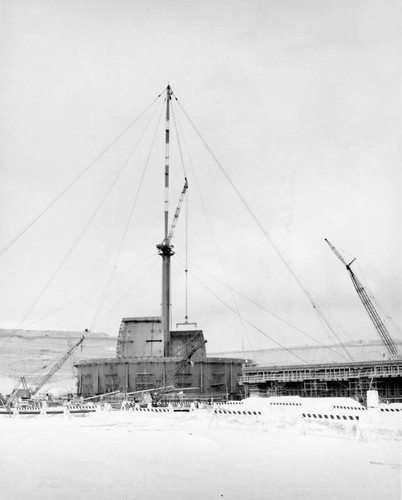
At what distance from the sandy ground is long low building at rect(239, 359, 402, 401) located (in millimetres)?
19577

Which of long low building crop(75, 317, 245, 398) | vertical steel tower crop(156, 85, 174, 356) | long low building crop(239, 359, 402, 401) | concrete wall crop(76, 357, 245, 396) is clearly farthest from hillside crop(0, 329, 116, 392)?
long low building crop(239, 359, 402, 401)

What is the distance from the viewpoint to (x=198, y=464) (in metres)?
19.3

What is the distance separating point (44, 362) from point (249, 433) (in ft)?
323

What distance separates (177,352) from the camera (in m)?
58.6

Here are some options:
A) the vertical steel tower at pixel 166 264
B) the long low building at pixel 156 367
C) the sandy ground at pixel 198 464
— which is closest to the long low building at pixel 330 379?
the long low building at pixel 156 367

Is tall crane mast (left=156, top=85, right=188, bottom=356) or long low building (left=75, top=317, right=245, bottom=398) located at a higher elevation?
tall crane mast (left=156, top=85, right=188, bottom=356)

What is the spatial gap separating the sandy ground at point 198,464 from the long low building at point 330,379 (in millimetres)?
19577

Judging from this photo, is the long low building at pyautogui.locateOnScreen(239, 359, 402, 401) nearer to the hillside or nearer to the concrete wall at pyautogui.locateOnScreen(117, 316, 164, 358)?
the concrete wall at pyautogui.locateOnScreen(117, 316, 164, 358)

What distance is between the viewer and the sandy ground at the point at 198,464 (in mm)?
15109

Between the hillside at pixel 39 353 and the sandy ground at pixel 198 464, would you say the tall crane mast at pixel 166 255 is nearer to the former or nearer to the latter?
the sandy ground at pixel 198 464

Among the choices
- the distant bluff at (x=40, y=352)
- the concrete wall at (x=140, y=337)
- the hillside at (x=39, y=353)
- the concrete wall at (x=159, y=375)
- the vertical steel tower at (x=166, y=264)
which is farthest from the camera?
the distant bluff at (x=40, y=352)

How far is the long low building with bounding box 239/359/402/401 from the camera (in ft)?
148

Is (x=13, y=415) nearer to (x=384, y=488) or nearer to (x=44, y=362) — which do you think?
(x=384, y=488)

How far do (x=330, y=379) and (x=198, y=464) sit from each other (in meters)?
30.6
